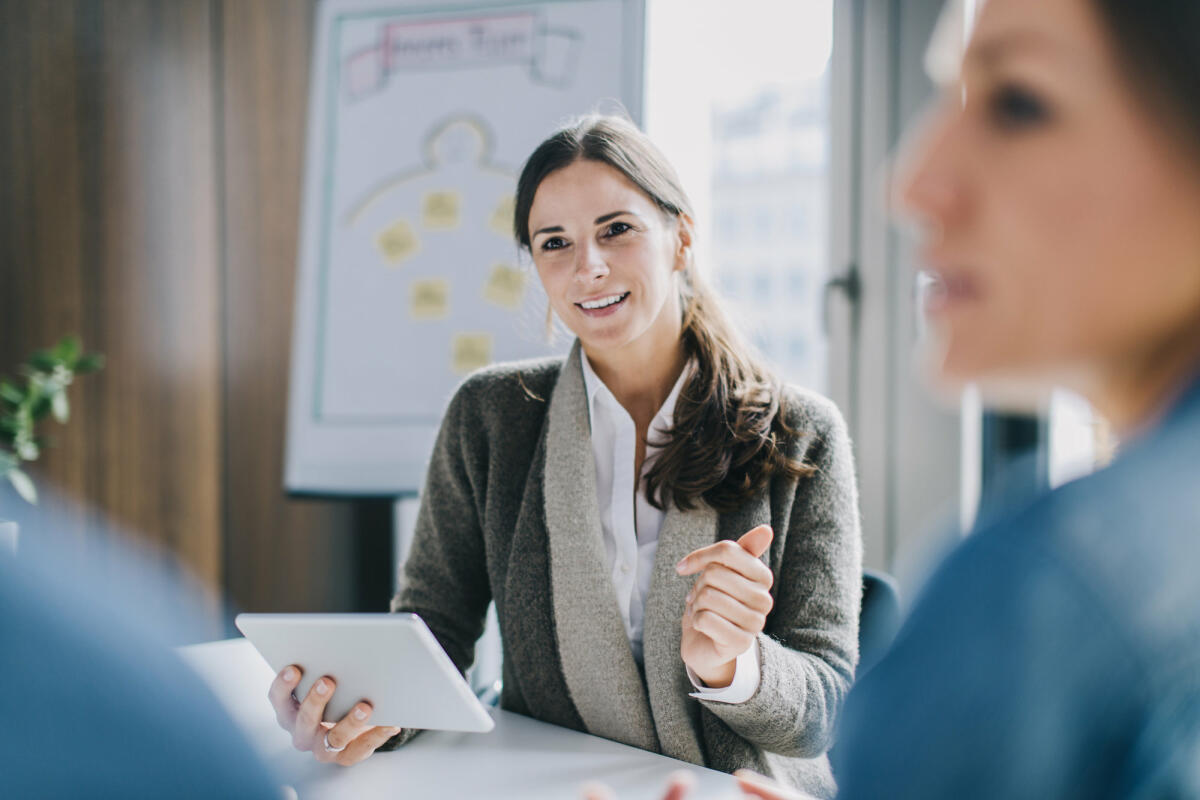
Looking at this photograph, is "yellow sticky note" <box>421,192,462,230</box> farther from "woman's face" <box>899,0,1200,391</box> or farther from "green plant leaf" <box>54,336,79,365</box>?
"woman's face" <box>899,0,1200,391</box>

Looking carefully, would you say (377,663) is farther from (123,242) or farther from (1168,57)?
(123,242)

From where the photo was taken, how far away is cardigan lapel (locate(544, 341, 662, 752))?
1.19m

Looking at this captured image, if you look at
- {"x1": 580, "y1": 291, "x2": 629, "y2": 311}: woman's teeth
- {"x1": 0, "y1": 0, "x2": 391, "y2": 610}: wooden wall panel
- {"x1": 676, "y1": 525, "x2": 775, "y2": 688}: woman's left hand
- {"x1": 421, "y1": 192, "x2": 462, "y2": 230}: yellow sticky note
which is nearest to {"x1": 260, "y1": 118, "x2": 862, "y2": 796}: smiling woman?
{"x1": 580, "y1": 291, "x2": 629, "y2": 311}: woman's teeth

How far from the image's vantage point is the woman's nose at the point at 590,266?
1.31 metres

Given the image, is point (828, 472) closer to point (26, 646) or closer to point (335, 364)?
point (26, 646)

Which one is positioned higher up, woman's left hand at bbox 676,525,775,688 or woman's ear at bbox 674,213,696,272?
woman's ear at bbox 674,213,696,272

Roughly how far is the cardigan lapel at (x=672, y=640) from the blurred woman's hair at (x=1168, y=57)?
3.15 feet

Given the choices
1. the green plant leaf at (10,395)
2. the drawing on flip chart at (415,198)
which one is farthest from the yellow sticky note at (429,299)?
the green plant leaf at (10,395)

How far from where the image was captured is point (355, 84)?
2221 mm

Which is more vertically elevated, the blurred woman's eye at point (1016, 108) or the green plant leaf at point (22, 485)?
the blurred woman's eye at point (1016, 108)

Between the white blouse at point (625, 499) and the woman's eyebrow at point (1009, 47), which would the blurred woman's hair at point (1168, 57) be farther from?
the white blouse at point (625, 499)

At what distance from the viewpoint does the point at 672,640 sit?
119 cm

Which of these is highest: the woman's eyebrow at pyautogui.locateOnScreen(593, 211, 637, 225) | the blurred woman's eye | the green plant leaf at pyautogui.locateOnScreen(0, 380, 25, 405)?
the woman's eyebrow at pyautogui.locateOnScreen(593, 211, 637, 225)

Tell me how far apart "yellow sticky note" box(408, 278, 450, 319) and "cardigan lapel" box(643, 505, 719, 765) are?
1065 millimetres
